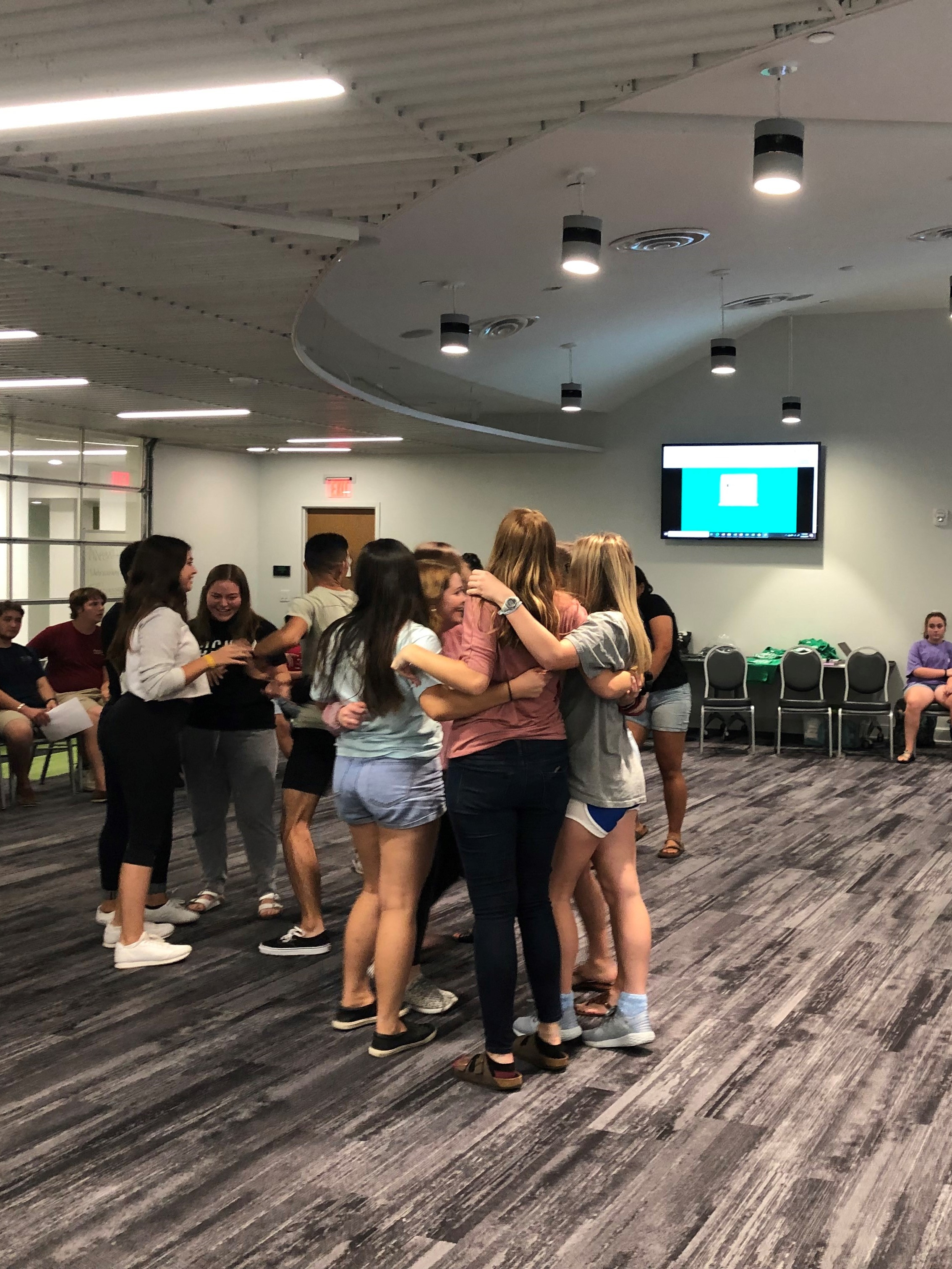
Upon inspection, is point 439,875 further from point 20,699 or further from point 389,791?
point 20,699

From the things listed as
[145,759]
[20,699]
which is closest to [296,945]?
[145,759]

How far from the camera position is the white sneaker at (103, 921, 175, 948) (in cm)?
488

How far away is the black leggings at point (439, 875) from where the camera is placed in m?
4.38

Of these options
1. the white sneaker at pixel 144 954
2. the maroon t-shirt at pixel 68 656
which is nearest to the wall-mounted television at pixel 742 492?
the maroon t-shirt at pixel 68 656

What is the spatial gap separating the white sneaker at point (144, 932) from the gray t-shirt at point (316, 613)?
1081mm

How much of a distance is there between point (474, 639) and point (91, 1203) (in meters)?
1.80

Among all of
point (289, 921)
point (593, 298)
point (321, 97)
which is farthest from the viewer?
point (593, 298)

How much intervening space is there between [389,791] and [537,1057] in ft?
3.23

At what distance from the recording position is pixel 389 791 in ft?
12.1

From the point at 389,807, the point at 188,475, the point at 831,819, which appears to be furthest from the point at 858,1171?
the point at 188,475

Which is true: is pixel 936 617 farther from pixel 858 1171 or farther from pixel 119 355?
pixel 858 1171

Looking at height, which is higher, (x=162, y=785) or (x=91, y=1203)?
(x=162, y=785)

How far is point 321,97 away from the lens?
338 cm

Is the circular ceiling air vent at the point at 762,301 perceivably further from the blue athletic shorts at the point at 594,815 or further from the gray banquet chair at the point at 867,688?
the blue athletic shorts at the point at 594,815
